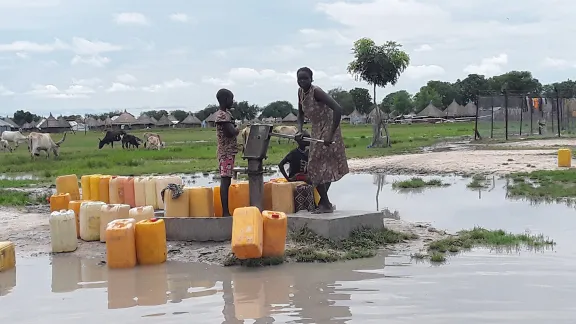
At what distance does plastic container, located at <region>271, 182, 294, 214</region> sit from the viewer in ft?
29.5

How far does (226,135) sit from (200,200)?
3.74 ft

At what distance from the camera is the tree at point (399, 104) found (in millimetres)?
105312

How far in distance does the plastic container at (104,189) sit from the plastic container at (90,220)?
1.59 m

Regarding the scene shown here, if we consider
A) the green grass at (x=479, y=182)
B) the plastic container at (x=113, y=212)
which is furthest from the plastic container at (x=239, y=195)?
the green grass at (x=479, y=182)

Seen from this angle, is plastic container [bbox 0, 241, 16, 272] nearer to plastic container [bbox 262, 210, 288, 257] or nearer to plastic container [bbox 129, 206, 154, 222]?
plastic container [bbox 129, 206, 154, 222]

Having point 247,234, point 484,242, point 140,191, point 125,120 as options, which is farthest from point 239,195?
point 125,120

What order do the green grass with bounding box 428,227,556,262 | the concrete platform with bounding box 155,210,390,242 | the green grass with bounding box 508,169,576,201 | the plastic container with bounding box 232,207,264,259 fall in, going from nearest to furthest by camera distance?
the plastic container with bounding box 232,207,264,259
the green grass with bounding box 428,227,556,262
the concrete platform with bounding box 155,210,390,242
the green grass with bounding box 508,169,576,201

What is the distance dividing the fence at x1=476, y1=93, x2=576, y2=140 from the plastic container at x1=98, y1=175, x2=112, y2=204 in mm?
23929

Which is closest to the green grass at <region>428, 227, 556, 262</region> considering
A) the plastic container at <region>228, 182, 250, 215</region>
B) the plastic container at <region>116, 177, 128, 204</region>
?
the plastic container at <region>228, 182, 250, 215</region>

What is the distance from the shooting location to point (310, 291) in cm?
645

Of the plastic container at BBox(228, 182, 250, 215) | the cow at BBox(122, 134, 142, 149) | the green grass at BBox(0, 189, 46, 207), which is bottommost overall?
the green grass at BBox(0, 189, 46, 207)

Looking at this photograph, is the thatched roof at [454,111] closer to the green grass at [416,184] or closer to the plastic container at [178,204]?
the green grass at [416,184]

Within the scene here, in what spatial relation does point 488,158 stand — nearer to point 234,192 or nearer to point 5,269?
point 234,192

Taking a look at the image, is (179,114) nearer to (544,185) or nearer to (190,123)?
(190,123)
